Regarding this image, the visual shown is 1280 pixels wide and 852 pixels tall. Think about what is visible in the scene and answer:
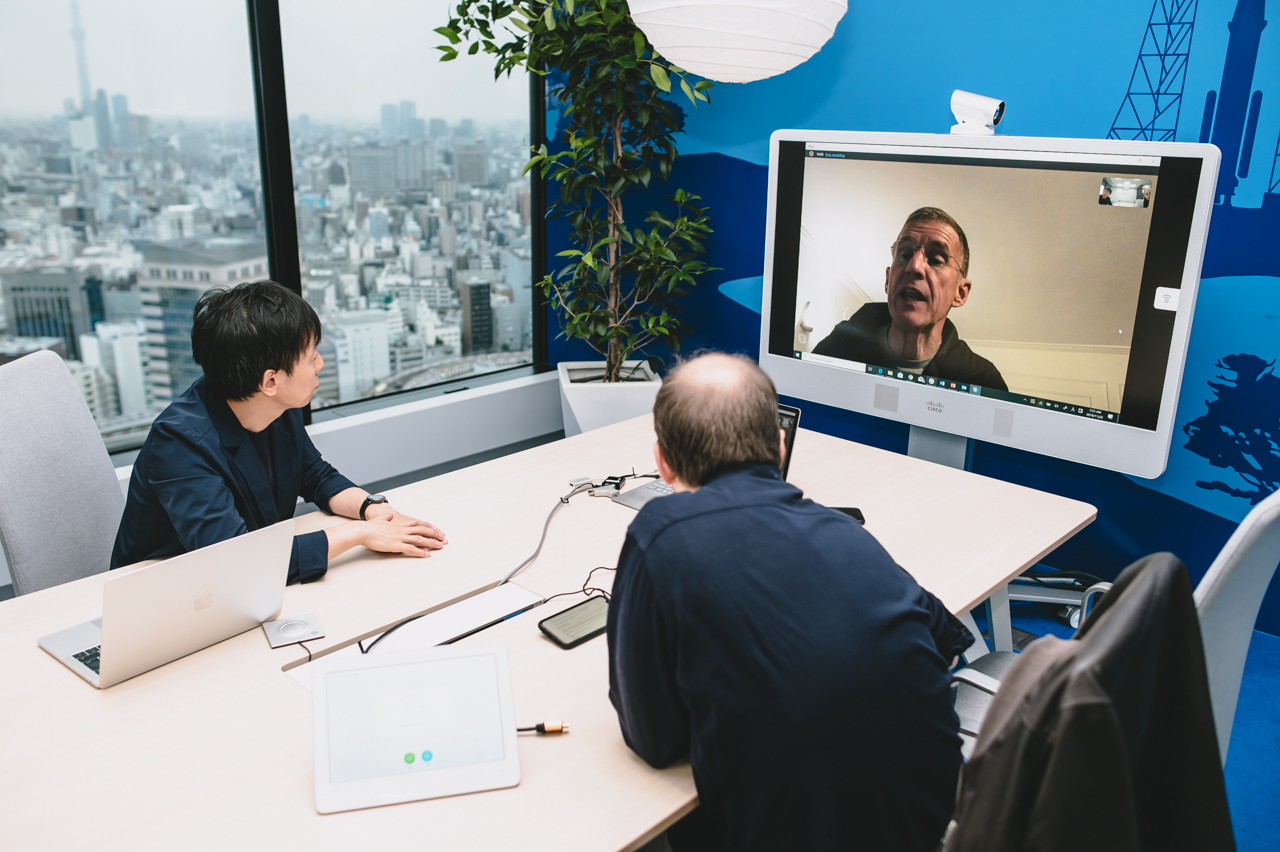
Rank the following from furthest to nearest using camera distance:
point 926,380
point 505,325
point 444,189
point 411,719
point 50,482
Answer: point 505,325 → point 444,189 → point 926,380 → point 50,482 → point 411,719

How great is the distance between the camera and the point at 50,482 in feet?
6.07

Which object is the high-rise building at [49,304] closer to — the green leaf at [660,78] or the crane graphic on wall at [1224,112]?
the green leaf at [660,78]

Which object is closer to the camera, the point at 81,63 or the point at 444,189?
the point at 81,63

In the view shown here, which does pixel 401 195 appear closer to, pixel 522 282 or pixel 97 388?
pixel 522 282

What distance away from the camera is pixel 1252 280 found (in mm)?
2510

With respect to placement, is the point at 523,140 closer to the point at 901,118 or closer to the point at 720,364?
the point at 901,118

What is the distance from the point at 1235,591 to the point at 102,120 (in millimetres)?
3275

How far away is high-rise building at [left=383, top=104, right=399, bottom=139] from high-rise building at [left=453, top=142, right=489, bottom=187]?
0.29 m

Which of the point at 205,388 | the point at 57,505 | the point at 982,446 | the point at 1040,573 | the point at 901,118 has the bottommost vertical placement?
the point at 1040,573

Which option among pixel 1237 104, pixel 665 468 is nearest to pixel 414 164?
pixel 665 468

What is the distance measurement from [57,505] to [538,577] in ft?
3.39

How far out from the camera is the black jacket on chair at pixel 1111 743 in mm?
789

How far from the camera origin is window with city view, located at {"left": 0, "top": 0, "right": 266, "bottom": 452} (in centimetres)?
274

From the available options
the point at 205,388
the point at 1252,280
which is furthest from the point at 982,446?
the point at 205,388
